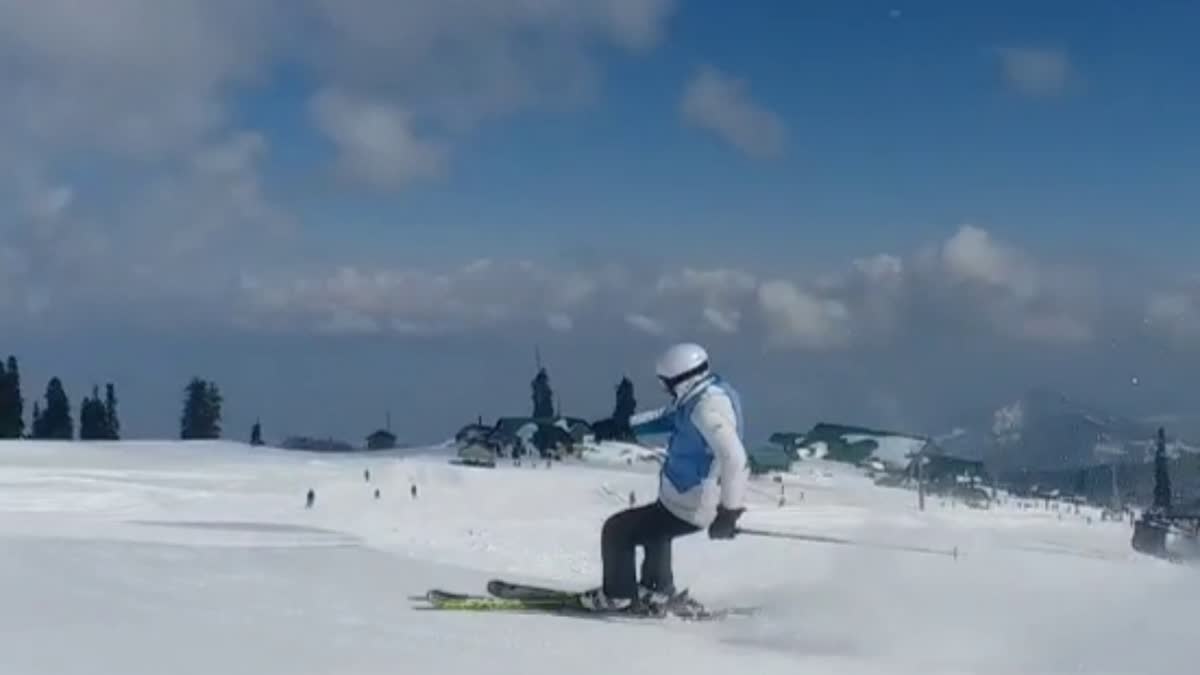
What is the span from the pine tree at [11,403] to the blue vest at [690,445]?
271 ft

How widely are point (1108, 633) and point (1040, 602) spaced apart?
2.14 m

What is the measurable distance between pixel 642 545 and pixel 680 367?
1434 millimetres

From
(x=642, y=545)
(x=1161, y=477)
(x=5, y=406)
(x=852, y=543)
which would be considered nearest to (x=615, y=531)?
(x=642, y=545)

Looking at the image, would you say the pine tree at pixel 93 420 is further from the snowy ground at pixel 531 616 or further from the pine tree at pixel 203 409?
the snowy ground at pixel 531 616

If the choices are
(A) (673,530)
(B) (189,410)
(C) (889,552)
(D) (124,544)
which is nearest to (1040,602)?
(C) (889,552)

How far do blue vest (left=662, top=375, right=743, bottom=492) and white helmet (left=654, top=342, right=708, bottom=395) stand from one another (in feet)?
0.41

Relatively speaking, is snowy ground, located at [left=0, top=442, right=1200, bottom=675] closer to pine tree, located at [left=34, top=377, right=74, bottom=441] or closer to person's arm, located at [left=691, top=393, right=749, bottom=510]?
person's arm, located at [left=691, top=393, right=749, bottom=510]

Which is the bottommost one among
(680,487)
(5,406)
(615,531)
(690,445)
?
(615,531)

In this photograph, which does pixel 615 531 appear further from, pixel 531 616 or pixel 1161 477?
pixel 1161 477

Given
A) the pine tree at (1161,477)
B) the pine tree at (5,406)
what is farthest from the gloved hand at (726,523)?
the pine tree at (5,406)

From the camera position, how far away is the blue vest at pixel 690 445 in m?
10.9

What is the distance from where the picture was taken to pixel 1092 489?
266 feet

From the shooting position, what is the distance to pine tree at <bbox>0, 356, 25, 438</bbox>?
87.2 m

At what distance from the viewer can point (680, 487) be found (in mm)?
11172
